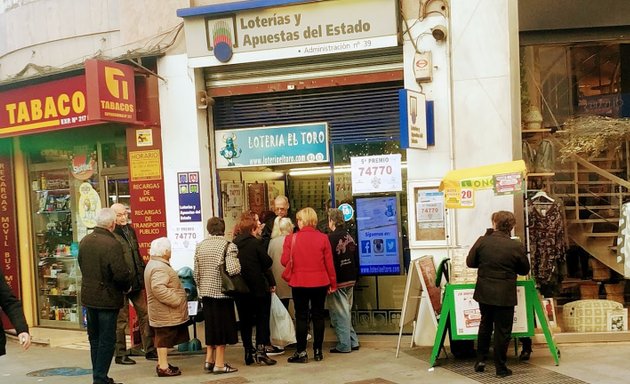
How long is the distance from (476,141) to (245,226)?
2792 millimetres

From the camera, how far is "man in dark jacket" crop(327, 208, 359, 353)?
852cm

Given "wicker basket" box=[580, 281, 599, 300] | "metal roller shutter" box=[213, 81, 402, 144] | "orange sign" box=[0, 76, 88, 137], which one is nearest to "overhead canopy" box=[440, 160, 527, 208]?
"metal roller shutter" box=[213, 81, 402, 144]

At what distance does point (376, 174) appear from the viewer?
9.21m

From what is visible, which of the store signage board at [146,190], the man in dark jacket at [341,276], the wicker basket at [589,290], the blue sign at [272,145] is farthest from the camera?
the store signage board at [146,190]

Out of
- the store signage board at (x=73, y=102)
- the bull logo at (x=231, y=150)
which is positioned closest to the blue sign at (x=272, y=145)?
the bull logo at (x=231, y=150)

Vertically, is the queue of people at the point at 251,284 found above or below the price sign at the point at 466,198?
below

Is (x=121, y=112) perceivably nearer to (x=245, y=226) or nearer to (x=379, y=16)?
(x=245, y=226)

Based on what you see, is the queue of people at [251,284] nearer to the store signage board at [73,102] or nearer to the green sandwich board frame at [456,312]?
the green sandwich board frame at [456,312]

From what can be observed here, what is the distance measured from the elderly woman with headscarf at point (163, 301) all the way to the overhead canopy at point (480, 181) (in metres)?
2.96

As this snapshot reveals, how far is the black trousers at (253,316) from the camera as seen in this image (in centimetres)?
805

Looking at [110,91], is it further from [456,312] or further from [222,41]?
[456,312]

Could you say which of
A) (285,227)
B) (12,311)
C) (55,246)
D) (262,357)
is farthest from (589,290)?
(55,246)

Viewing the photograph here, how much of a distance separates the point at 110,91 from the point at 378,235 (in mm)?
3740

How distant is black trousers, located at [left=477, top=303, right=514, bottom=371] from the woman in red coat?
70.6 inches
